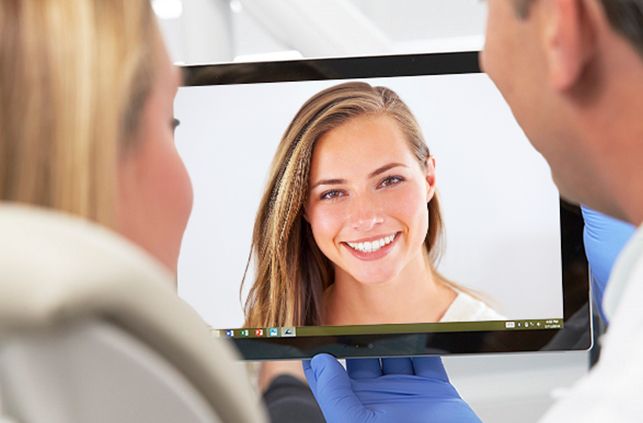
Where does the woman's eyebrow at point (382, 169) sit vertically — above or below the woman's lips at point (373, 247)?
above

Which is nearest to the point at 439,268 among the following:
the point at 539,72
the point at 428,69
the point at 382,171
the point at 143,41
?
the point at 382,171

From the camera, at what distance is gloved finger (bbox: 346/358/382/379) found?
137cm

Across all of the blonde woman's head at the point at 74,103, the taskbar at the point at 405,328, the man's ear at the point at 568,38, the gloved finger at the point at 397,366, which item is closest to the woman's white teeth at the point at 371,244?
the taskbar at the point at 405,328

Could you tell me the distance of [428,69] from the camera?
4.14ft

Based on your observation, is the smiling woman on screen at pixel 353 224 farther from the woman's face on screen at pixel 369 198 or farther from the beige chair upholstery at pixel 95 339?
the beige chair upholstery at pixel 95 339

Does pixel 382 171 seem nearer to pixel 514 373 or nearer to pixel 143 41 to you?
pixel 514 373

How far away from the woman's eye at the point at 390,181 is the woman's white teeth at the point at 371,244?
0.07m

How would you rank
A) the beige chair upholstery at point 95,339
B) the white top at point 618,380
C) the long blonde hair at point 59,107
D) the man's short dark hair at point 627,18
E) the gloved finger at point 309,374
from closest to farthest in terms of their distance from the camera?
the beige chair upholstery at point 95,339
the long blonde hair at point 59,107
the white top at point 618,380
the man's short dark hair at point 627,18
the gloved finger at point 309,374

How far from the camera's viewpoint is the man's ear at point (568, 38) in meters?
0.61

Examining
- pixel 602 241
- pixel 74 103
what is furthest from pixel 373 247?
pixel 74 103

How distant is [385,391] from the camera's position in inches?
53.6

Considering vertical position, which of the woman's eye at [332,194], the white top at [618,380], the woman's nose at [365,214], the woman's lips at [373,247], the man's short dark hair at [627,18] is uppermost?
the woman's eye at [332,194]

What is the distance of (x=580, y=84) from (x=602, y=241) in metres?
0.79

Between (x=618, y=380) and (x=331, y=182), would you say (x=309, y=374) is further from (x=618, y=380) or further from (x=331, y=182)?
(x=618, y=380)
